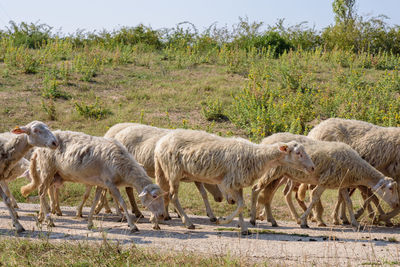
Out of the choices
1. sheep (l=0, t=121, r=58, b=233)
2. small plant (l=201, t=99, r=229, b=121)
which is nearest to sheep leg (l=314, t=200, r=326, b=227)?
sheep (l=0, t=121, r=58, b=233)

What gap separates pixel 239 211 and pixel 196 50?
17432 mm

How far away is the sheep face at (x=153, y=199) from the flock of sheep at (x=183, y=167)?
17 mm

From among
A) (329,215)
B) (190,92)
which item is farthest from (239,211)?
(190,92)

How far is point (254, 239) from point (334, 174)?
94.8 inches

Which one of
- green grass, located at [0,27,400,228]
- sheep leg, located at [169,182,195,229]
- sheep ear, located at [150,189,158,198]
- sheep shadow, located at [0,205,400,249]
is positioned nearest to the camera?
sheep shadow, located at [0,205,400,249]

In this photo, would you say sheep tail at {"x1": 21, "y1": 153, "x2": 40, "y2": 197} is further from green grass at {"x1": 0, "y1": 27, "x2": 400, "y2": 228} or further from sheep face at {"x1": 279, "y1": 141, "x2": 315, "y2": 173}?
sheep face at {"x1": 279, "y1": 141, "x2": 315, "y2": 173}

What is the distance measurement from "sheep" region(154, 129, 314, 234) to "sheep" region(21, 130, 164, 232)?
0.59 metres

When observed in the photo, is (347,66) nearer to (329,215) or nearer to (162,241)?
(329,215)

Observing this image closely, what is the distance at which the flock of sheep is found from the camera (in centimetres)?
918

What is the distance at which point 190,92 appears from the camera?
20734mm

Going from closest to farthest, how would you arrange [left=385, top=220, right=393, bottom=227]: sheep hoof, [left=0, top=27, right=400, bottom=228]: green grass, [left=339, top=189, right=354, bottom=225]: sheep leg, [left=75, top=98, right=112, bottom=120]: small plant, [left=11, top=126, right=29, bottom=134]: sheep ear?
[left=11, top=126, right=29, bottom=134]: sheep ear
[left=385, top=220, right=393, bottom=227]: sheep hoof
[left=339, top=189, right=354, bottom=225]: sheep leg
[left=0, top=27, right=400, bottom=228]: green grass
[left=75, top=98, right=112, bottom=120]: small plant

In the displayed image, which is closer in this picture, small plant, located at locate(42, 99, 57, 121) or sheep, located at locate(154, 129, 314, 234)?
sheep, located at locate(154, 129, 314, 234)

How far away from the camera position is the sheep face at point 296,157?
9.27 m

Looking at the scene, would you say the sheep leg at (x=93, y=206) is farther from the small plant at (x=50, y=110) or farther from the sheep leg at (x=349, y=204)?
→ the small plant at (x=50, y=110)
